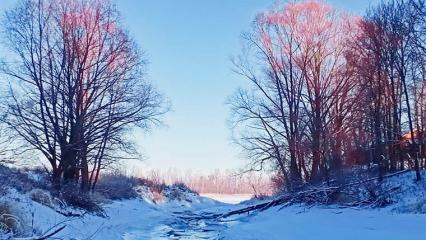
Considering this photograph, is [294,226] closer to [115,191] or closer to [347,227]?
[347,227]

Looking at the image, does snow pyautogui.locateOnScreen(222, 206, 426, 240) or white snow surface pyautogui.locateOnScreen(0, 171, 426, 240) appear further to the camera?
white snow surface pyautogui.locateOnScreen(0, 171, 426, 240)

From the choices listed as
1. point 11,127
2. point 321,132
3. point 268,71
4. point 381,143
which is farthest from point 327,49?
point 11,127

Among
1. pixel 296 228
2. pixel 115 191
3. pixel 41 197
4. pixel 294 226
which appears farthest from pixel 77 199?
pixel 115 191

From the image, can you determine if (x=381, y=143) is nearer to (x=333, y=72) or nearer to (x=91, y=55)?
(x=333, y=72)

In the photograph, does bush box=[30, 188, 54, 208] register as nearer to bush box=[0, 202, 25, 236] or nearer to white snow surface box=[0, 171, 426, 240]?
white snow surface box=[0, 171, 426, 240]

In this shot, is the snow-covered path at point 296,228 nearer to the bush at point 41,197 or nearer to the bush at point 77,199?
the bush at point 77,199

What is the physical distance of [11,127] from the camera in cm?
1880

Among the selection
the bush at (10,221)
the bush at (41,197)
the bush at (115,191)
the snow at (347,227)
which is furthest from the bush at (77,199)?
the bush at (115,191)

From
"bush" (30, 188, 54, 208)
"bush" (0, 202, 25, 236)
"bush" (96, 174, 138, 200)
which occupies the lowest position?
"bush" (0, 202, 25, 236)

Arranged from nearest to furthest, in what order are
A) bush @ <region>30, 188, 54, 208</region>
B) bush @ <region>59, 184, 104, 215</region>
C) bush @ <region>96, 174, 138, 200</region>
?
bush @ <region>30, 188, 54, 208</region> → bush @ <region>59, 184, 104, 215</region> → bush @ <region>96, 174, 138, 200</region>

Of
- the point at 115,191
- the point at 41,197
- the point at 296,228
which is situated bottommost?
the point at 296,228

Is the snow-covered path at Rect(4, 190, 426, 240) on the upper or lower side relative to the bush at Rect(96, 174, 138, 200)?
lower

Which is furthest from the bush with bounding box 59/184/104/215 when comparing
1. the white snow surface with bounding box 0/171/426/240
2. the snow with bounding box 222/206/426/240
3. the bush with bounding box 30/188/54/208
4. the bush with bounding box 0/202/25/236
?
the snow with bounding box 222/206/426/240

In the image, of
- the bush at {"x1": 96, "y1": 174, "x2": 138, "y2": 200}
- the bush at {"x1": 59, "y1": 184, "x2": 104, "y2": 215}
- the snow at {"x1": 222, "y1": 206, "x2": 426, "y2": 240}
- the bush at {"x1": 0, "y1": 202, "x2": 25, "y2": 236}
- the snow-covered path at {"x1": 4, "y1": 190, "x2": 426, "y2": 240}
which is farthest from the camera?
the bush at {"x1": 96, "y1": 174, "x2": 138, "y2": 200}
